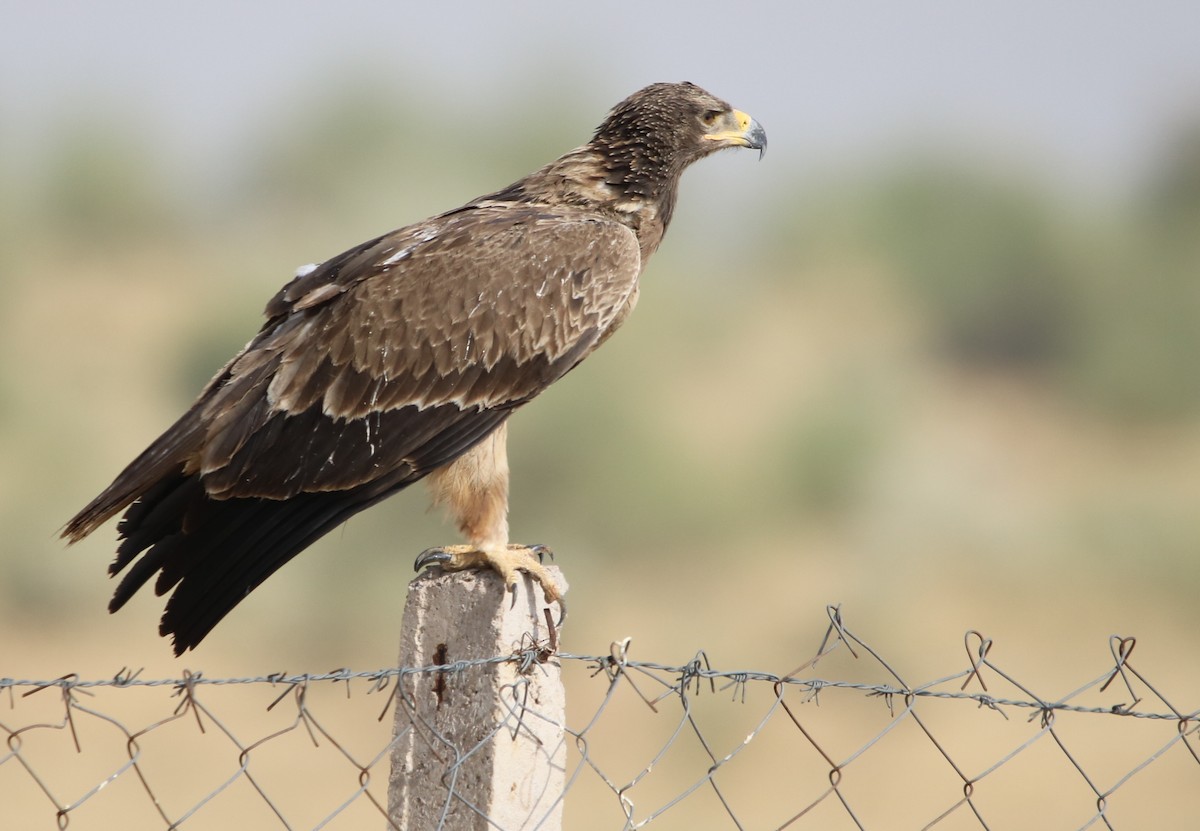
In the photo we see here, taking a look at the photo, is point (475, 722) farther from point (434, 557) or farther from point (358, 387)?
point (358, 387)

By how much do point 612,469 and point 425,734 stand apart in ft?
41.3

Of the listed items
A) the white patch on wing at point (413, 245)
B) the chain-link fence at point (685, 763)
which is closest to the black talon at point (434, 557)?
the white patch on wing at point (413, 245)

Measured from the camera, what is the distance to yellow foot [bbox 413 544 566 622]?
4.23m

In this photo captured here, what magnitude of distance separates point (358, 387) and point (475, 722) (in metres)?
1.82

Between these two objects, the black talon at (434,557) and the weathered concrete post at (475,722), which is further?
the black talon at (434,557)

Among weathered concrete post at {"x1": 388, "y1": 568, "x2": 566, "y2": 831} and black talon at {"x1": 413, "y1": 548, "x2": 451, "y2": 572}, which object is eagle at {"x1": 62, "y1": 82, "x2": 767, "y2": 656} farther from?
weathered concrete post at {"x1": 388, "y1": 568, "x2": 566, "y2": 831}

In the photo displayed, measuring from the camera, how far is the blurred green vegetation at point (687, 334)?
52.8ft

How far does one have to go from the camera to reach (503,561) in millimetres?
4230

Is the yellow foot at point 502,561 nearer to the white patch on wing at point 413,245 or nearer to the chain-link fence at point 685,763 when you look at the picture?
the white patch on wing at point 413,245

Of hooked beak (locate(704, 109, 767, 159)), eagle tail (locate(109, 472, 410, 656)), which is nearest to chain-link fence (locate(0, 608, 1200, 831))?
hooked beak (locate(704, 109, 767, 159))

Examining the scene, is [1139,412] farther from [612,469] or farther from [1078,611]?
[612,469]

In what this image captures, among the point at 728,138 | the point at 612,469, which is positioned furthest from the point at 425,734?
the point at 612,469

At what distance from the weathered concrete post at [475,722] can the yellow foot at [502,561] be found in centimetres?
44

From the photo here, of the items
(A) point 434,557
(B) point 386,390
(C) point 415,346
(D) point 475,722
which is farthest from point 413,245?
(D) point 475,722
